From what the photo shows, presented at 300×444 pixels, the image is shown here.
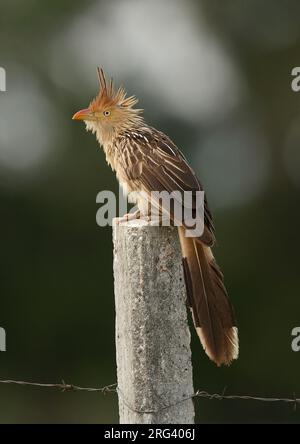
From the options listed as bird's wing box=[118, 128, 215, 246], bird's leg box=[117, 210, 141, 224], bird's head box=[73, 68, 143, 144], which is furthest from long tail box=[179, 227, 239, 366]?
bird's head box=[73, 68, 143, 144]

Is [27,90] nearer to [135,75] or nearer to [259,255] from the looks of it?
[135,75]

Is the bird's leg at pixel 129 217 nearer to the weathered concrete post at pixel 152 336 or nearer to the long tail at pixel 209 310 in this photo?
the long tail at pixel 209 310

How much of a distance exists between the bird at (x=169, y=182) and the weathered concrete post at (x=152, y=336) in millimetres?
212

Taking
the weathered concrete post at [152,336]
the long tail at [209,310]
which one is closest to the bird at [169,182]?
the long tail at [209,310]

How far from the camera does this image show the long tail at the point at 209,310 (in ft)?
14.8

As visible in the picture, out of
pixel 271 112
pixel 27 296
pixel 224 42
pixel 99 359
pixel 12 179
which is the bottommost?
pixel 99 359

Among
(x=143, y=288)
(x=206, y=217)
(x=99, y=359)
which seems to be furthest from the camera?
(x=99, y=359)

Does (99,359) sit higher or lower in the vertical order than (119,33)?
lower

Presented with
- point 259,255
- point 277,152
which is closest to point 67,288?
point 259,255

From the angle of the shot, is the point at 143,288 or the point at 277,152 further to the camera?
the point at 277,152

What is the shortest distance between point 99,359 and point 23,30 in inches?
188

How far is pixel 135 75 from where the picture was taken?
1319cm

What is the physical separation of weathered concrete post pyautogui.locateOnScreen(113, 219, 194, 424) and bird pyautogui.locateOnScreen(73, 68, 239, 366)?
21 cm

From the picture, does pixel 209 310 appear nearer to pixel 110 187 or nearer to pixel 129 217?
pixel 129 217
